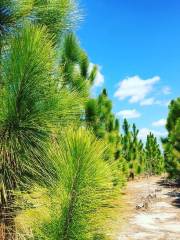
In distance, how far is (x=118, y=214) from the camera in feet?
9.00

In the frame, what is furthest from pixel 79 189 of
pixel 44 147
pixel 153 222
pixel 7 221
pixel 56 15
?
pixel 153 222

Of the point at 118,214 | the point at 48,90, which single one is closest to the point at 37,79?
the point at 48,90

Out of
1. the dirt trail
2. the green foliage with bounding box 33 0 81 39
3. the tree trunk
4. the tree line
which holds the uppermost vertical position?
the green foliage with bounding box 33 0 81 39

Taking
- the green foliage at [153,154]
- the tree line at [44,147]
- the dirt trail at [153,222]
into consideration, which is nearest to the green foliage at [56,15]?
the tree line at [44,147]

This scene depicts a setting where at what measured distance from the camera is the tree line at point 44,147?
2.44m

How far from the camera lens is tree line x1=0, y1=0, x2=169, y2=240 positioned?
2.44 m

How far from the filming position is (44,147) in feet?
10.4

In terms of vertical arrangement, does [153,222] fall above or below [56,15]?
below

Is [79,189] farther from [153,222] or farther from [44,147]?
[153,222]

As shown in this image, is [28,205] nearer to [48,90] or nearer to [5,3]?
[48,90]

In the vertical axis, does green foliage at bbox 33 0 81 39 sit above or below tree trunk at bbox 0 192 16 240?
above

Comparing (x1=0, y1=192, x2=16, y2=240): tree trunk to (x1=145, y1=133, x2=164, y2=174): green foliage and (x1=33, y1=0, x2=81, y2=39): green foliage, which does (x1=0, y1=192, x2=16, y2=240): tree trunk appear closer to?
(x1=33, y1=0, x2=81, y2=39): green foliage

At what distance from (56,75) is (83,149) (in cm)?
128

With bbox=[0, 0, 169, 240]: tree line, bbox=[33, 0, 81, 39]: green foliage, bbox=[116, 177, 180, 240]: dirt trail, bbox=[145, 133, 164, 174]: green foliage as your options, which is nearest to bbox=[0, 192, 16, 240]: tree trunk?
bbox=[0, 0, 169, 240]: tree line
